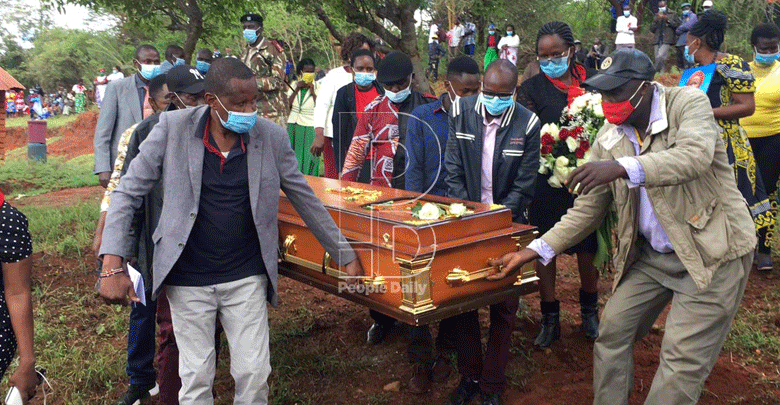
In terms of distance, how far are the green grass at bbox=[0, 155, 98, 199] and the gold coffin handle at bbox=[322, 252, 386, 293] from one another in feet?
34.3

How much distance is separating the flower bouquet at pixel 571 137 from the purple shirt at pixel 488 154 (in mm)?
552

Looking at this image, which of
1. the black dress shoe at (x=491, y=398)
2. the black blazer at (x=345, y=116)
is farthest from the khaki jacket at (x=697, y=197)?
the black blazer at (x=345, y=116)

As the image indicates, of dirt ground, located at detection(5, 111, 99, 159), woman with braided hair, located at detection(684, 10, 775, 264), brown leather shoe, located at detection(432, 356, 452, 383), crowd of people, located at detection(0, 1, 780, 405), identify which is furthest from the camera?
dirt ground, located at detection(5, 111, 99, 159)

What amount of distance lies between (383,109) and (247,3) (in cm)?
686

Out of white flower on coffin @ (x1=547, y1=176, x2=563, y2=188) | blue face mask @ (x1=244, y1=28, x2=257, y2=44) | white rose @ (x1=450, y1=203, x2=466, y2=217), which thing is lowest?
white flower on coffin @ (x1=547, y1=176, x2=563, y2=188)

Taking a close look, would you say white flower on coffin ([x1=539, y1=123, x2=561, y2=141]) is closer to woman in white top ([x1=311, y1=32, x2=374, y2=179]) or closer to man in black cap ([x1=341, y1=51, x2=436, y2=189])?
man in black cap ([x1=341, y1=51, x2=436, y2=189])

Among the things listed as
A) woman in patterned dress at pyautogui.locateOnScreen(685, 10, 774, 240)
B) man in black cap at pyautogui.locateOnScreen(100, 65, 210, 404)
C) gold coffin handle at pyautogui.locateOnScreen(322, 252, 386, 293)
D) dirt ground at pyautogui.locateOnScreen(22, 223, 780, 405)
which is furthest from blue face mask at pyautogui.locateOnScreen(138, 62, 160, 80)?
woman in patterned dress at pyautogui.locateOnScreen(685, 10, 774, 240)

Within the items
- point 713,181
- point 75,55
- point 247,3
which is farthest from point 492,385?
point 75,55

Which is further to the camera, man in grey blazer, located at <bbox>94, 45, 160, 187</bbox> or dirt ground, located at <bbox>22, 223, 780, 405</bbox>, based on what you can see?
man in grey blazer, located at <bbox>94, 45, 160, 187</bbox>

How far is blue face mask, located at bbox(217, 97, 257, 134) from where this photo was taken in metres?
3.06

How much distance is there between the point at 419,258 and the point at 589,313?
2.14 metres

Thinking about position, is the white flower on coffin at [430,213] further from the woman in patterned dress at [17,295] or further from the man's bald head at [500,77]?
the woman in patterned dress at [17,295]

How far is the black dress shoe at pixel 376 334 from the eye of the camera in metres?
4.96

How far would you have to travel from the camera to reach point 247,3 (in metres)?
11.1
